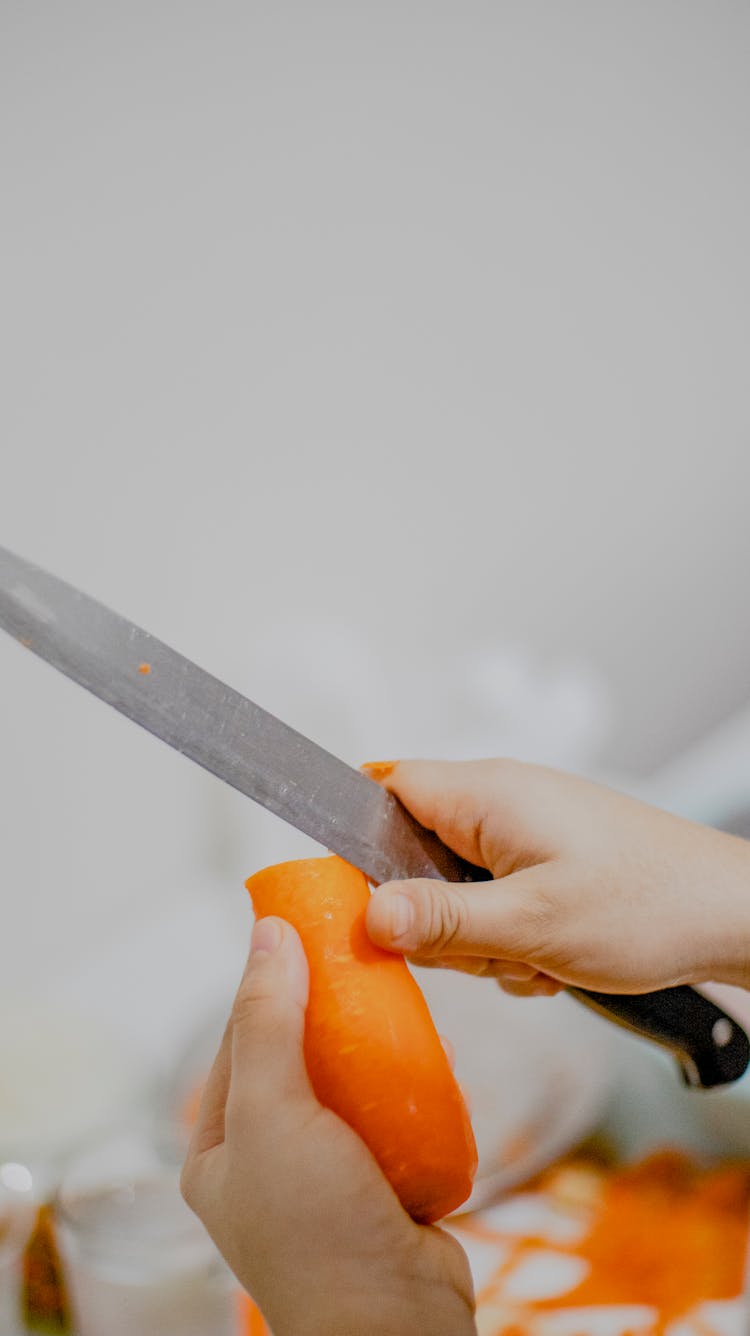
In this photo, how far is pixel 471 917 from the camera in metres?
0.55

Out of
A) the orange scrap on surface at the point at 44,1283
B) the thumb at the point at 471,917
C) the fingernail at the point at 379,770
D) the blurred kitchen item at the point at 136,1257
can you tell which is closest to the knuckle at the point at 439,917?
the thumb at the point at 471,917

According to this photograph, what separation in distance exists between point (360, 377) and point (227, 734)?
1.92ft

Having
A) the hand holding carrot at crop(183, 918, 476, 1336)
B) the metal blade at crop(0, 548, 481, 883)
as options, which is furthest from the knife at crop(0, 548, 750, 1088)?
the hand holding carrot at crop(183, 918, 476, 1336)

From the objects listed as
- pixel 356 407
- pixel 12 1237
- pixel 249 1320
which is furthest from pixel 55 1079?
pixel 356 407

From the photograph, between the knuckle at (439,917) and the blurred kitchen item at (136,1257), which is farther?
the blurred kitchen item at (136,1257)

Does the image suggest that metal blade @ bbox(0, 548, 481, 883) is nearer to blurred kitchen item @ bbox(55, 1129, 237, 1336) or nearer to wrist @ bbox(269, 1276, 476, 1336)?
wrist @ bbox(269, 1276, 476, 1336)

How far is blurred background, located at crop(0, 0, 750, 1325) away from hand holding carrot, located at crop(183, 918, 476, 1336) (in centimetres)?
43

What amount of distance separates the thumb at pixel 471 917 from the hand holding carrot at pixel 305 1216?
63 mm

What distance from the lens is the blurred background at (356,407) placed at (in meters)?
0.91

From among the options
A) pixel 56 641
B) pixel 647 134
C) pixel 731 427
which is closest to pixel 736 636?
pixel 731 427

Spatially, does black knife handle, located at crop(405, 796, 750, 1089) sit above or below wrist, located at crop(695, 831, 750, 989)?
below

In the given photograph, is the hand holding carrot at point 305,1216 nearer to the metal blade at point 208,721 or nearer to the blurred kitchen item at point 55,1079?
the metal blade at point 208,721

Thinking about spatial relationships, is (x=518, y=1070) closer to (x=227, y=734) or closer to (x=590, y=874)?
(x=590, y=874)

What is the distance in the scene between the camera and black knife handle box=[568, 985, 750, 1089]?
Result: 66cm
